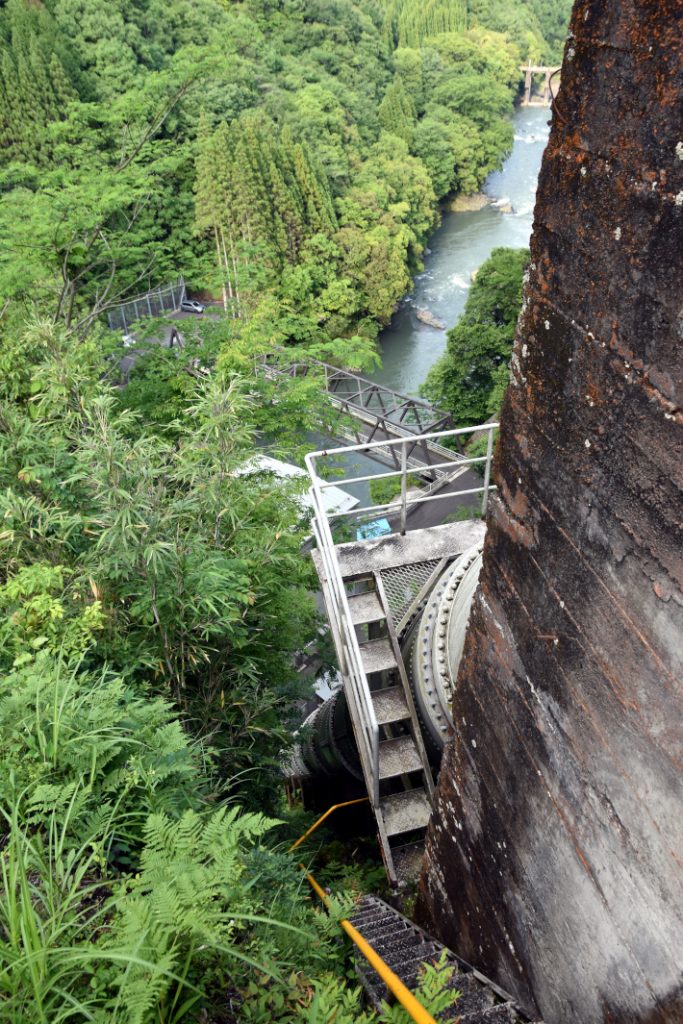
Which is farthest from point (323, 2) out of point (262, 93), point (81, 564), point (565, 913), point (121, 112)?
point (565, 913)

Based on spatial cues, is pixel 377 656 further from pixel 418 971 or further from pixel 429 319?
pixel 429 319

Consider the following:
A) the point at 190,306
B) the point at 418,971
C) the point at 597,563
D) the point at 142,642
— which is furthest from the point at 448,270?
the point at 597,563

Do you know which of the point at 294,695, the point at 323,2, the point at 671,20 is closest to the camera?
the point at 671,20

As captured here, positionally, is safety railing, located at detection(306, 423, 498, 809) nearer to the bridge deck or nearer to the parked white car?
the bridge deck

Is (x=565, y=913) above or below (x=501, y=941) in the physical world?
above

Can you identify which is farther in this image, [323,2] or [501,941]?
[323,2]

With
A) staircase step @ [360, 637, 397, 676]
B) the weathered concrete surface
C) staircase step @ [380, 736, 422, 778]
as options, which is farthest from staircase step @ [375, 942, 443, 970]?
staircase step @ [360, 637, 397, 676]

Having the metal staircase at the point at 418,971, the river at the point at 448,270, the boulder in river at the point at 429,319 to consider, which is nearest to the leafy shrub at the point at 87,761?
the metal staircase at the point at 418,971

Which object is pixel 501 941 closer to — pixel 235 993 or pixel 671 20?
pixel 235 993
